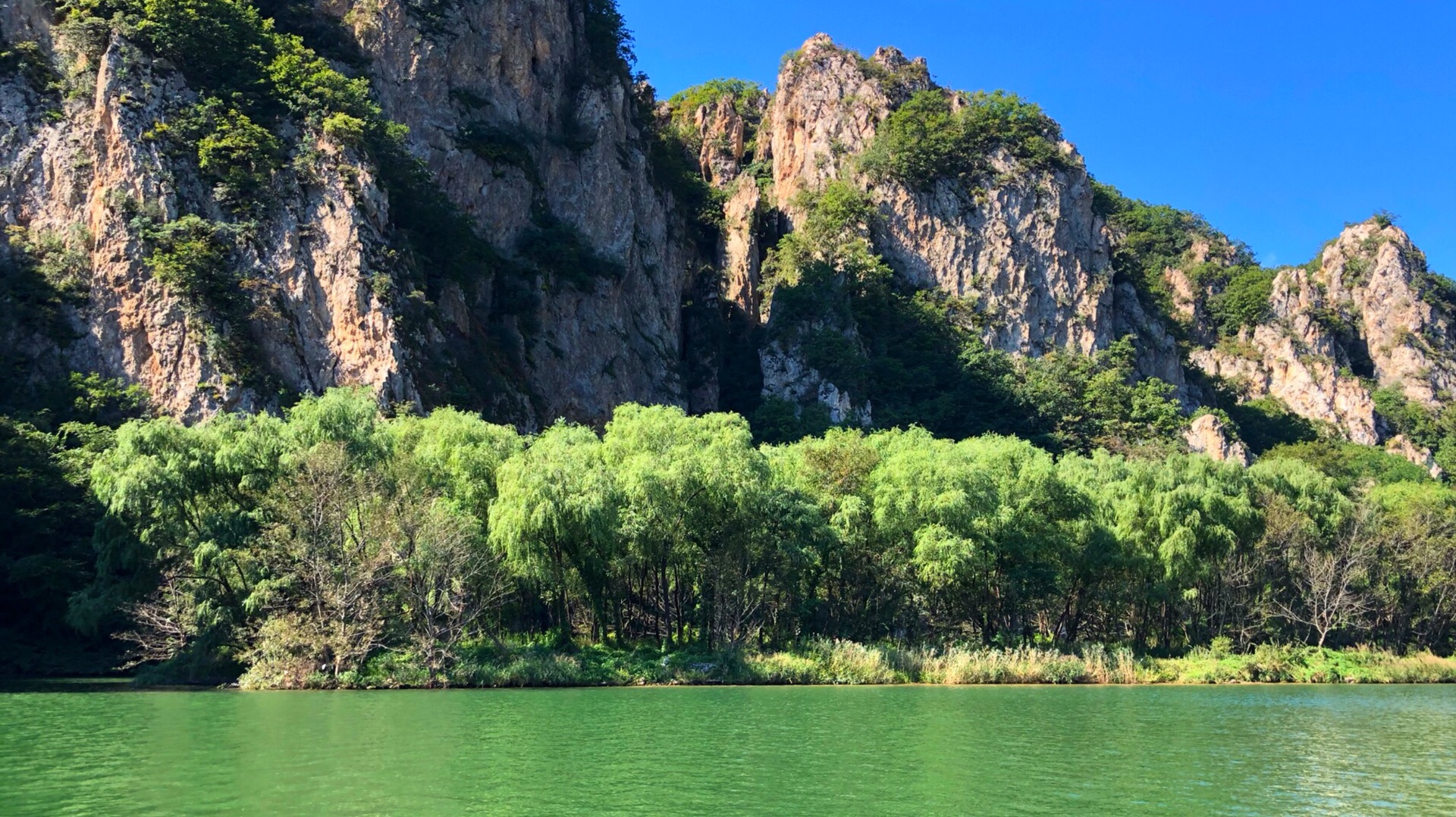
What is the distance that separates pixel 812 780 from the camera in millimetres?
19125

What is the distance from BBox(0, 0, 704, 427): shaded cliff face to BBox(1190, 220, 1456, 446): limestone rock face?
225 feet

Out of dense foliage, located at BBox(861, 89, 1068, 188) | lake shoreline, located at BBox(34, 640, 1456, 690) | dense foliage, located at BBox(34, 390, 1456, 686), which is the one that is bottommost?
lake shoreline, located at BBox(34, 640, 1456, 690)

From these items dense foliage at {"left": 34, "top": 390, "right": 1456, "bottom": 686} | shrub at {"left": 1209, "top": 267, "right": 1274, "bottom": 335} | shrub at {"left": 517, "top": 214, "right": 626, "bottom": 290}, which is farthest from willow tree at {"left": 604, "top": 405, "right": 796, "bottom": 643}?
shrub at {"left": 1209, "top": 267, "right": 1274, "bottom": 335}

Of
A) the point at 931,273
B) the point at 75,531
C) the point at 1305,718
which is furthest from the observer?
the point at 931,273

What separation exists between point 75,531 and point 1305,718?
41117mm

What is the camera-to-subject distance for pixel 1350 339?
12394 cm

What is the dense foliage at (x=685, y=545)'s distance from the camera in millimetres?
36625

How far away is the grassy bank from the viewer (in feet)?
120

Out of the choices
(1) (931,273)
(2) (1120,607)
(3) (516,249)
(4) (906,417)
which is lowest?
(2) (1120,607)

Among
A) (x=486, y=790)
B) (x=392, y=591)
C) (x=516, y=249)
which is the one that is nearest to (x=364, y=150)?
(x=516, y=249)

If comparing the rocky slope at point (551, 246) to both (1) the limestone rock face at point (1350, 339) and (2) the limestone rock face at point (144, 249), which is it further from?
(1) the limestone rock face at point (1350, 339)

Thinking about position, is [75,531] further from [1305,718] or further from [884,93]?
[884,93]

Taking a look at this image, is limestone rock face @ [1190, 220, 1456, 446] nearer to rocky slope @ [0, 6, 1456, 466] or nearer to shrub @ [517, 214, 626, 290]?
rocky slope @ [0, 6, 1456, 466]


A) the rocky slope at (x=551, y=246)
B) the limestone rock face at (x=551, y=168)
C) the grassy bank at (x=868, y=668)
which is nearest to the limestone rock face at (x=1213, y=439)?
the rocky slope at (x=551, y=246)
